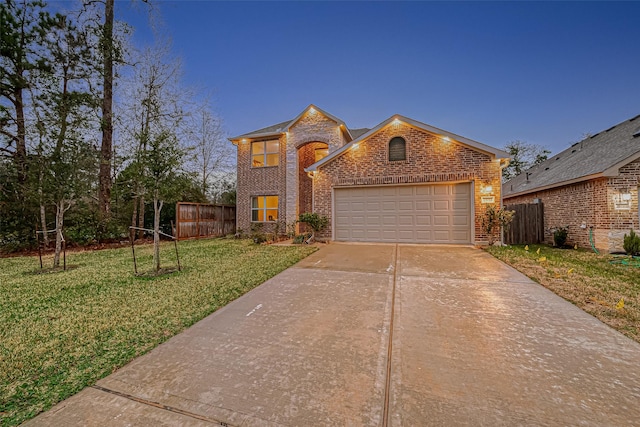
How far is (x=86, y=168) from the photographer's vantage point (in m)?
7.05

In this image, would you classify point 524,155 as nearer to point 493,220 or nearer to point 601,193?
point 601,193

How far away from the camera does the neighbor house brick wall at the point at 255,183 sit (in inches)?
507

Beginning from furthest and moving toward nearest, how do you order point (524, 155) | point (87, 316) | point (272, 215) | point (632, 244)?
1. point (524, 155)
2. point (272, 215)
3. point (632, 244)
4. point (87, 316)

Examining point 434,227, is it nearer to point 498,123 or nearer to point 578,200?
point 578,200

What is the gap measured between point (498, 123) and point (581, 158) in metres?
16.9

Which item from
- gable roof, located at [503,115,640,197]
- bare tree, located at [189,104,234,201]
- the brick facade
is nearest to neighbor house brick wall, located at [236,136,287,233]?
bare tree, located at [189,104,234,201]

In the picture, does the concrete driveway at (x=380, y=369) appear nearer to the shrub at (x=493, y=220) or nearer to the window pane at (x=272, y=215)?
the shrub at (x=493, y=220)

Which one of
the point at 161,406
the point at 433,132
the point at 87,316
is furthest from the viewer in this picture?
the point at 433,132

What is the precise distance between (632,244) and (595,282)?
482 cm

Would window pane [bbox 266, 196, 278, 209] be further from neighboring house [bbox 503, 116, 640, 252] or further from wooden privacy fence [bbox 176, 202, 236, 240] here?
neighboring house [bbox 503, 116, 640, 252]

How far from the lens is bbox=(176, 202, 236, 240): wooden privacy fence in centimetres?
1233

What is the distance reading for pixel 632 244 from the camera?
732 cm

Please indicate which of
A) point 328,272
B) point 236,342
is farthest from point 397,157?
point 236,342

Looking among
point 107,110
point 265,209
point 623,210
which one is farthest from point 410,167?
point 107,110
